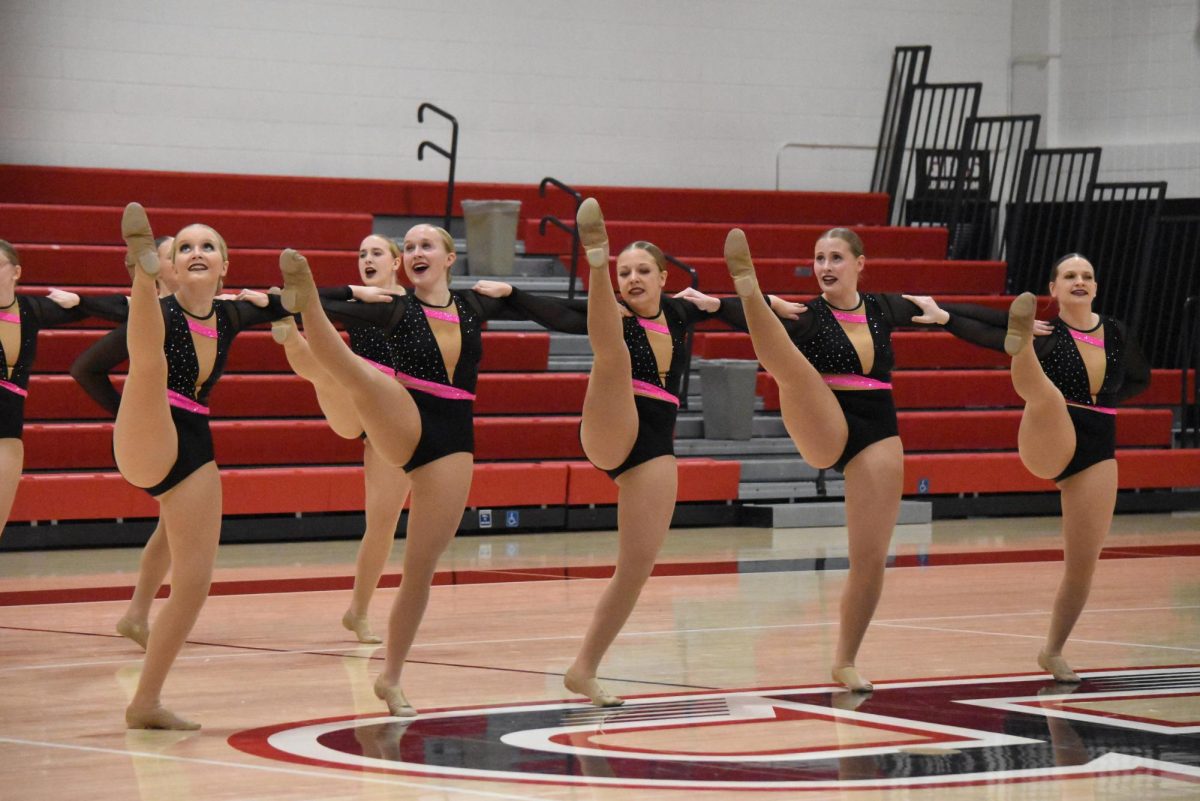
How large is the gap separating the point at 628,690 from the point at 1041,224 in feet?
33.8

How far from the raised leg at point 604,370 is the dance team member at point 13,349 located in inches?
87.8

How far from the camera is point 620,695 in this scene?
18.2 ft

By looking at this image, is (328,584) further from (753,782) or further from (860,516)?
(753,782)

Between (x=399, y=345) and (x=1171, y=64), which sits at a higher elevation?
(x=1171, y=64)

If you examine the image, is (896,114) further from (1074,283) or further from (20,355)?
(20,355)

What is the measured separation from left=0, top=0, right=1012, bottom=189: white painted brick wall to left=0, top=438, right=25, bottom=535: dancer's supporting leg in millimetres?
6778

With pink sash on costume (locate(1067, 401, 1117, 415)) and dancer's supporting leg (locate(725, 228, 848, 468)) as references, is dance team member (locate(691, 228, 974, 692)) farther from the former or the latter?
pink sash on costume (locate(1067, 401, 1117, 415))

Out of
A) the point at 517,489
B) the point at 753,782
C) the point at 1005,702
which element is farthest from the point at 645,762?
the point at 517,489

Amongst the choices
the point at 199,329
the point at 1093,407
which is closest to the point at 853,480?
the point at 1093,407

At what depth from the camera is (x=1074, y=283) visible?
609 cm

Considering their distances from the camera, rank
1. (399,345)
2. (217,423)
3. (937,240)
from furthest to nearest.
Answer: (937,240) < (217,423) < (399,345)

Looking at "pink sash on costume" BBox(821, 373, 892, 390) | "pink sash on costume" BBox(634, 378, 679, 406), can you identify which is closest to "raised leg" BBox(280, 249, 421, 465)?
"pink sash on costume" BBox(634, 378, 679, 406)

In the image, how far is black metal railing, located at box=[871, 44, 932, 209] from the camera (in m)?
14.8

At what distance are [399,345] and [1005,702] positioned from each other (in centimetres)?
222
